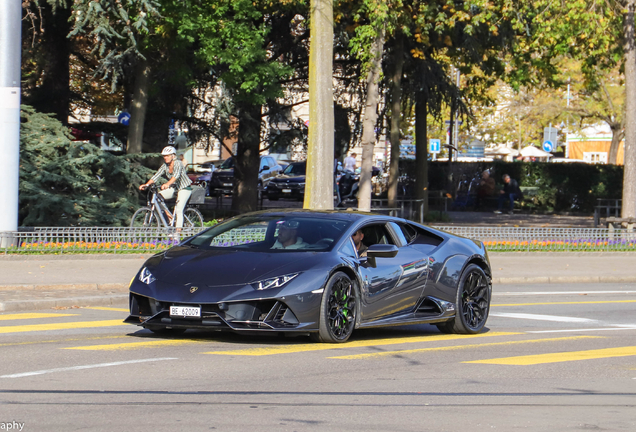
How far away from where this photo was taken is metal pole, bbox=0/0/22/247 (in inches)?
679

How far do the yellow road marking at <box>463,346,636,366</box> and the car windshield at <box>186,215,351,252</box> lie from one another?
6.47 ft

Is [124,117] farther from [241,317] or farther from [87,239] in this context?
[241,317]

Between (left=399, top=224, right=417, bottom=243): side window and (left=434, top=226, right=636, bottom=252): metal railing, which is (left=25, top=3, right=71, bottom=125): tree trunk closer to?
(left=434, top=226, right=636, bottom=252): metal railing

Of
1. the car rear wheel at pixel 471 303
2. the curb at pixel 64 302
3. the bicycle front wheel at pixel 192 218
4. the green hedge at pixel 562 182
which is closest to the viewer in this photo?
the car rear wheel at pixel 471 303

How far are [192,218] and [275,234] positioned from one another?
35.9ft

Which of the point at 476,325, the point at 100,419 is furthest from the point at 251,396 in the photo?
the point at 476,325

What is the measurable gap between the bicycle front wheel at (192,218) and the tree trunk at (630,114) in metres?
12.0

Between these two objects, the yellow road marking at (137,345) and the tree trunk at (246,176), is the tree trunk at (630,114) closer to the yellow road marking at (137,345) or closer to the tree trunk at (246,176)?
the tree trunk at (246,176)

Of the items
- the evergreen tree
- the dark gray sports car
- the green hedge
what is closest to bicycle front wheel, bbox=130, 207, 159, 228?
the evergreen tree

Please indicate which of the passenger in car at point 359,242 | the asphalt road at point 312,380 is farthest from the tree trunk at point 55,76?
the passenger in car at point 359,242

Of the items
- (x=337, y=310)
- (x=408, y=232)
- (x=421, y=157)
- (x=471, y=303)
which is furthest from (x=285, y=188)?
(x=337, y=310)

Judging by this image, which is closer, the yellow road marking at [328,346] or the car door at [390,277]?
the yellow road marking at [328,346]

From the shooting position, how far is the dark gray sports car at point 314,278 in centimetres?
861

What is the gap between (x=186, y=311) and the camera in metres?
8.61
